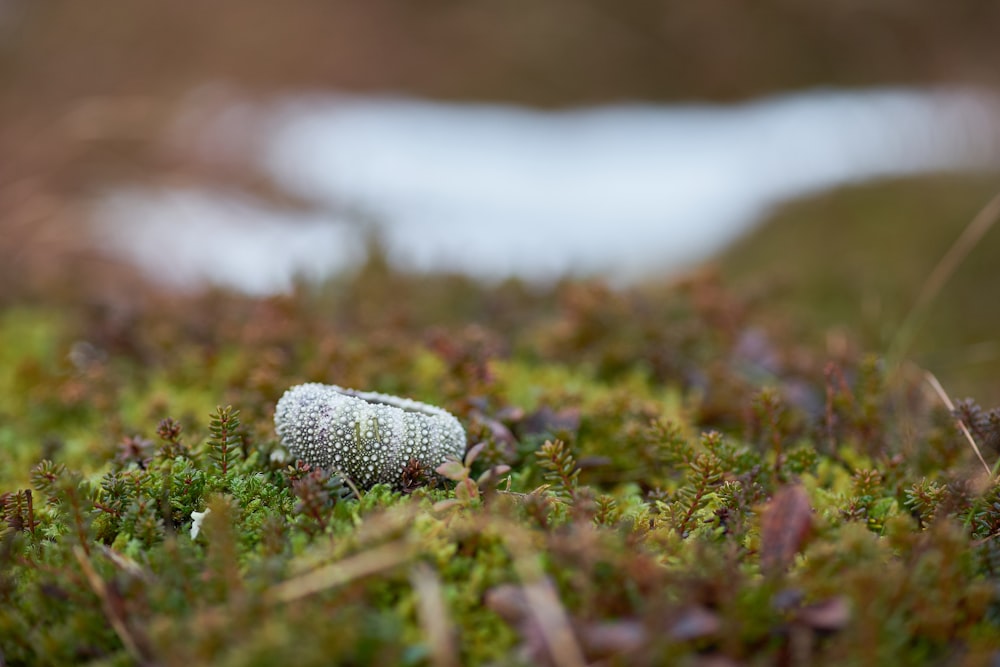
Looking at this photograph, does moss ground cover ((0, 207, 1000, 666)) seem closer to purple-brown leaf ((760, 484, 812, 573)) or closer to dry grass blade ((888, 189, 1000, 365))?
purple-brown leaf ((760, 484, 812, 573))

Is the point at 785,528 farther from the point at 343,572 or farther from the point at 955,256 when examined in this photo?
the point at 955,256

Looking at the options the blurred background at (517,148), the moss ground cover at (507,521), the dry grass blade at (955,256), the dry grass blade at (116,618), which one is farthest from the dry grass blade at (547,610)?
the blurred background at (517,148)

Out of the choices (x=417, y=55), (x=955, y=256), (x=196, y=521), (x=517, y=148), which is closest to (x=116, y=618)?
(x=196, y=521)

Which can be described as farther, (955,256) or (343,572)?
(955,256)

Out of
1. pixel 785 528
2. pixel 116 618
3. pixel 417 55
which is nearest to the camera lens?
pixel 116 618

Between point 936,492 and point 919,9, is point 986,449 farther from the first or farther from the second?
point 919,9

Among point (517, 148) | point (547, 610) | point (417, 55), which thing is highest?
point (417, 55)

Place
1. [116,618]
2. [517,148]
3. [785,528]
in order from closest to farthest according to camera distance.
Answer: [116,618] → [785,528] → [517,148]

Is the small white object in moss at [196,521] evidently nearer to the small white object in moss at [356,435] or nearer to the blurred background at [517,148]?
the small white object in moss at [356,435]
